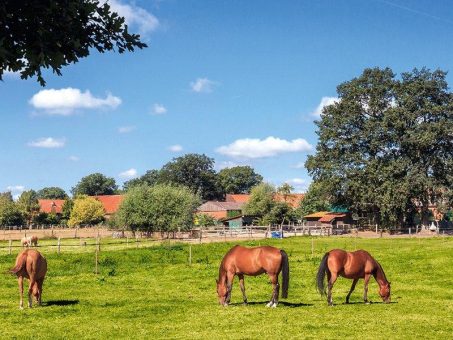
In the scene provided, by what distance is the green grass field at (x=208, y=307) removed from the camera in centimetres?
1425

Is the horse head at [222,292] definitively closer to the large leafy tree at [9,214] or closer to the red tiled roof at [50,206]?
the large leafy tree at [9,214]

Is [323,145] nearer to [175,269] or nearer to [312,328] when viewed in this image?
[175,269]

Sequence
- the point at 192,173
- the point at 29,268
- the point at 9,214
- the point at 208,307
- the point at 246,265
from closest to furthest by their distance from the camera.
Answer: the point at 208,307 → the point at 246,265 → the point at 29,268 → the point at 9,214 → the point at 192,173

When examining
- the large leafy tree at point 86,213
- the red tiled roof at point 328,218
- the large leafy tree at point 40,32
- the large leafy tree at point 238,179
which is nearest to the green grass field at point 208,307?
the large leafy tree at point 40,32

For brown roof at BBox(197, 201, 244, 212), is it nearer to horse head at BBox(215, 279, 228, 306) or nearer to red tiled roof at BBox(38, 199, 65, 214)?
red tiled roof at BBox(38, 199, 65, 214)

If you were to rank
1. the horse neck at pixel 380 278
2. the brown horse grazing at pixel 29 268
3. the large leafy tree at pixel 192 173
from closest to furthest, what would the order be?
1. the brown horse grazing at pixel 29 268
2. the horse neck at pixel 380 278
3. the large leafy tree at pixel 192 173

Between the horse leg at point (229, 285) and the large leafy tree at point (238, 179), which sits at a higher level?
the large leafy tree at point (238, 179)

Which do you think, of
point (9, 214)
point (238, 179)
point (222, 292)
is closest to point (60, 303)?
point (222, 292)

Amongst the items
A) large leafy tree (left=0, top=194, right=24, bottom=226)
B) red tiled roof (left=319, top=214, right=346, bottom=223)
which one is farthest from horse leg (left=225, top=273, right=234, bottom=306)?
large leafy tree (left=0, top=194, right=24, bottom=226)

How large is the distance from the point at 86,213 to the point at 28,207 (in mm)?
12353

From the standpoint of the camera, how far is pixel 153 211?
240 ft

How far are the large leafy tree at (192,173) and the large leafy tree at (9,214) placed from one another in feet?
173

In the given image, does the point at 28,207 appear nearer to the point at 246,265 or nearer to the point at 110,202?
the point at 110,202

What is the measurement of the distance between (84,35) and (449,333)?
11.7 m
